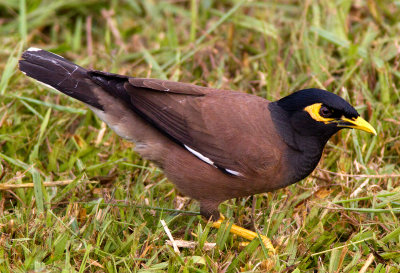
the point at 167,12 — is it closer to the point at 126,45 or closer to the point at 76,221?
the point at 126,45

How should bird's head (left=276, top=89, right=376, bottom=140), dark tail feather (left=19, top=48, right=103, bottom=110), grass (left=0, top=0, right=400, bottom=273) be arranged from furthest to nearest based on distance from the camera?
dark tail feather (left=19, top=48, right=103, bottom=110) < bird's head (left=276, top=89, right=376, bottom=140) < grass (left=0, top=0, right=400, bottom=273)

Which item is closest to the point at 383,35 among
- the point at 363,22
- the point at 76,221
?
the point at 363,22

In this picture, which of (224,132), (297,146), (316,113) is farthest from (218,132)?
(316,113)

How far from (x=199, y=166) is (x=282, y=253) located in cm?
83

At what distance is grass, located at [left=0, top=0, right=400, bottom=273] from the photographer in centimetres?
404

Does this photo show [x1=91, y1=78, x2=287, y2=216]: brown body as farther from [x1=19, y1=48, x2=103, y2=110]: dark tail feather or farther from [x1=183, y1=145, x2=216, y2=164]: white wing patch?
[x1=19, y1=48, x2=103, y2=110]: dark tail feather

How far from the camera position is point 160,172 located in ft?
16.4

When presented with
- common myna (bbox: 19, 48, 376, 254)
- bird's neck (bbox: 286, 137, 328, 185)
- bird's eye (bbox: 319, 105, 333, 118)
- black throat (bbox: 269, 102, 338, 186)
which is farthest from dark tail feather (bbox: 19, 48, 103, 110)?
bird's eye (bbox: 319, 105, 333, 118)

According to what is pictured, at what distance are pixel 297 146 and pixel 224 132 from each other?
1.71ft

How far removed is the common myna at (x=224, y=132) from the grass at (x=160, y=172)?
334 millimetres

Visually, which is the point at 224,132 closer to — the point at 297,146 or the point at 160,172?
→ the point at 297,146

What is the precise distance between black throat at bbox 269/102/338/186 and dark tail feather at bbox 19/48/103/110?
4.56 feet

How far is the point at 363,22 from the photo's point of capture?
22.0 ft

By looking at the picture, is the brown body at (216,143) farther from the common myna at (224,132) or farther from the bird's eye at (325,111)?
the bird's eye at (325,111)
